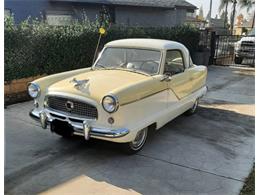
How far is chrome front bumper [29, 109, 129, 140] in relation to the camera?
4.10 metres

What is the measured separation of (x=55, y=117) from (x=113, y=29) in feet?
18.3

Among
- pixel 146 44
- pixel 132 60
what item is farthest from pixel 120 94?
pixel 146 44

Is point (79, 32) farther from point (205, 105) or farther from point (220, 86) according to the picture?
point (220, 86)

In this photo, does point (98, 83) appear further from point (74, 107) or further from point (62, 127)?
point (62, 127)

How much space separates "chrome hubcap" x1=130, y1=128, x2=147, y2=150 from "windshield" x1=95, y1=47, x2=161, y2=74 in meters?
0.99

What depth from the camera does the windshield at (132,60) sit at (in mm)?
5164

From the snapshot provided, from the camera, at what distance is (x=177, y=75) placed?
5523mm

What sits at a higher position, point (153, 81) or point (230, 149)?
point (153, 81)

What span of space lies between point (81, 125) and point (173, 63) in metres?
2.21

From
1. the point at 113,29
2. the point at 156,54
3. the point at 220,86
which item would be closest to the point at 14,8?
the point at 113,29

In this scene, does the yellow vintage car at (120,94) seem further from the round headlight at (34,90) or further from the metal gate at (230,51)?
the metal gate at (230,51)

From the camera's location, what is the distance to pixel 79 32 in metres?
8.27

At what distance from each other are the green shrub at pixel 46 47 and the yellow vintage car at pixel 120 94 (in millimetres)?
2249

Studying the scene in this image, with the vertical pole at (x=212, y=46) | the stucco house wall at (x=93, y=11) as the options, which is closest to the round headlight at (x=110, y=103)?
the stucco house wall at (x=93, y=11)
